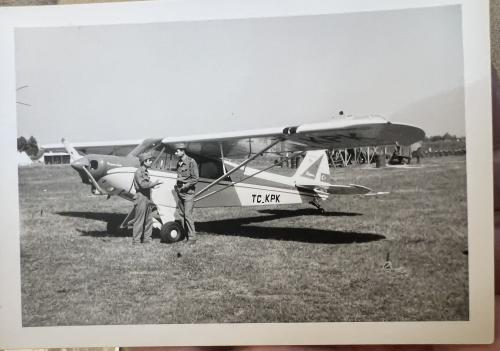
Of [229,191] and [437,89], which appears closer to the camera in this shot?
[437,89]

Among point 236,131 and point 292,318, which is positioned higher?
point 236,131

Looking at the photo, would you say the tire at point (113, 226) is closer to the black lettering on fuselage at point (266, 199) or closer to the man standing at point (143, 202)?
the man standing at point (143, 202)

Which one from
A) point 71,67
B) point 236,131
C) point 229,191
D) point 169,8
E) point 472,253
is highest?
point 169,8

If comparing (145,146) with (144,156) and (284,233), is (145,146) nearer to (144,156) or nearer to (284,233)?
(144,156)

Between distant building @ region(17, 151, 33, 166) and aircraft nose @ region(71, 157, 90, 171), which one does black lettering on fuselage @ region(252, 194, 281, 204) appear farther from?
distant building @ region(17, 151, 33, 166)

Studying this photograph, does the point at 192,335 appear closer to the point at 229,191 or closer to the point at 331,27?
the point at 229,191

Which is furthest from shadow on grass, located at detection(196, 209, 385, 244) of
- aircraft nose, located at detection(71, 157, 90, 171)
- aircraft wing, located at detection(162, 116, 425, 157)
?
aircraft nose, located at detection(71, 157, 90, 171)

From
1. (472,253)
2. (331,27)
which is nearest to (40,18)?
(331,27)
